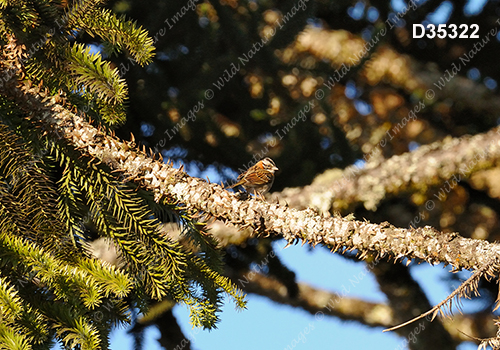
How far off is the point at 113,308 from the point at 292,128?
1.30m

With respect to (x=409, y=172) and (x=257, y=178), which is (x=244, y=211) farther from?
(x=409, y=172)

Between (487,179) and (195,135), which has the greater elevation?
(487,179)

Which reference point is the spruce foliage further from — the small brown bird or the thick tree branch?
the small brown bird

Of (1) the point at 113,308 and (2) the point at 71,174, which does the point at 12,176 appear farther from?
(1) the point at 113,308

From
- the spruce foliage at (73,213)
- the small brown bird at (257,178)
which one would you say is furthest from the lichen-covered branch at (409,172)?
the spruce foliage at (73,213)

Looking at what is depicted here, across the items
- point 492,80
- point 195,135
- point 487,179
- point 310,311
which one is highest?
point 492,80

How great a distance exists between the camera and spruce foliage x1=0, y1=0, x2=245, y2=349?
1.09 m

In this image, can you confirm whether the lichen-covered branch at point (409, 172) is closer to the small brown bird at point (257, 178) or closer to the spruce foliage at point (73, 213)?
the small brown bird at point (257, 178)

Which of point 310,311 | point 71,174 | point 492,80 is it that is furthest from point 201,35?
point 492,80

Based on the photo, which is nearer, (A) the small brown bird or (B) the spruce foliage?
(B) the spruce foliage

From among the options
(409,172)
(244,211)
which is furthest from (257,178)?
(409,172)

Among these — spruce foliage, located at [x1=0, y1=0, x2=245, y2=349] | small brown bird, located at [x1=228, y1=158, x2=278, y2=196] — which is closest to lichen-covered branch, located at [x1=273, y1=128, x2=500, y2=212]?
small brown bird, located at [x1=228, y1=158, x2=278, y2=196]

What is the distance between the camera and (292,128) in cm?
225

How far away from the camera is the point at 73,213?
50.1 inches
